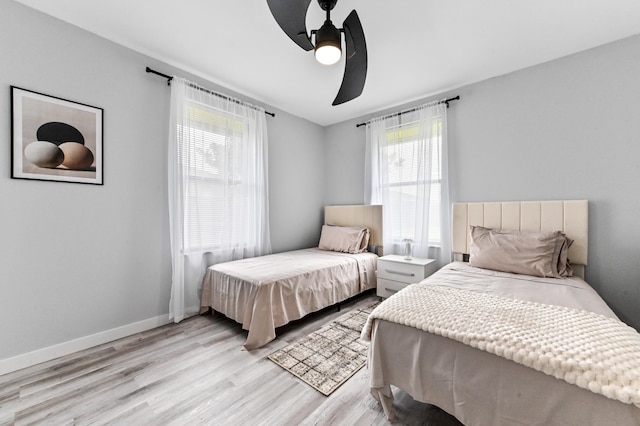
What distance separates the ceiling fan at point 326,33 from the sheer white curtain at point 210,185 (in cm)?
170

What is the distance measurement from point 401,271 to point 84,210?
10.4 ft

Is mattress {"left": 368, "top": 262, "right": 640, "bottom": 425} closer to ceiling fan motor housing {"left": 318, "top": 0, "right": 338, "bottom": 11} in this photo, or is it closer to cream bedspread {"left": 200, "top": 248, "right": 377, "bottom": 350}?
cream bedspread {"left": 200, "top": 248, "right": 377, "bottom": 350}

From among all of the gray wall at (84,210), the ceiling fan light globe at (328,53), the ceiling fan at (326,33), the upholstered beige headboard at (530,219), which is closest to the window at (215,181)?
the gray wall at (84,210)

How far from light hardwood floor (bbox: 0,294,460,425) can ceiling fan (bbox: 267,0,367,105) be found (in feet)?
6.95

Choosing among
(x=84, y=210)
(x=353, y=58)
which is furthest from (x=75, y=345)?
(x=353, y=58)

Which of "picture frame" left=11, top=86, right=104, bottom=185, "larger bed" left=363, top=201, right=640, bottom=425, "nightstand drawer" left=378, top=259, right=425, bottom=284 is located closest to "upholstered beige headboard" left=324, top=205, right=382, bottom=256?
"nightstand drawer" left=378, top=259, right=425, bottom=284

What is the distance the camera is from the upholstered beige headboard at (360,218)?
3674mm

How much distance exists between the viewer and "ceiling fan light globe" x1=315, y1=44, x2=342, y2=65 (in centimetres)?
150

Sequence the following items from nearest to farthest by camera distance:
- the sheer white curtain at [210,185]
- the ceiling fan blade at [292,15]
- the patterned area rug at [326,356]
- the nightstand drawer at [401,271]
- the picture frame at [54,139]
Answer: the ceiling fan blade at [292,15] < the patterned area rug at [326,356] < the picture frame at [54,139] < the sheer white curtain at [210,185] < the nightstand drawer at [401,271]

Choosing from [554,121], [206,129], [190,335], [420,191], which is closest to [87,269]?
[190,335]

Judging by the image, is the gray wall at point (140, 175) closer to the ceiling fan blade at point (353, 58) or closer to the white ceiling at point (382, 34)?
the white ceiling at point (382, 34)

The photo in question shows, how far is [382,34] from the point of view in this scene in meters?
2.17

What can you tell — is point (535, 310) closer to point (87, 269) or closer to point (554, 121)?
point (554, 121)

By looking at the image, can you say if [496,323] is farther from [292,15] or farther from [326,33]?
[292,15]
